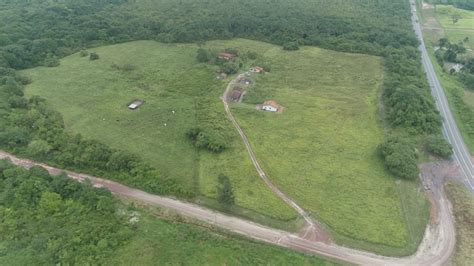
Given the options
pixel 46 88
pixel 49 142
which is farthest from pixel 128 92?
pixel 49 142

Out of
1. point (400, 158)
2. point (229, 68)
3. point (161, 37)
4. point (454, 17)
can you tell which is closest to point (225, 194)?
point (400, 158)

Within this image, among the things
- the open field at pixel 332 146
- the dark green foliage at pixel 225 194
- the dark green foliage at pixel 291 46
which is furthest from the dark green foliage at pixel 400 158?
the dark green foliage at pixel 291 46

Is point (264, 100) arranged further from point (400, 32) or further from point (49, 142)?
point (400, 32)

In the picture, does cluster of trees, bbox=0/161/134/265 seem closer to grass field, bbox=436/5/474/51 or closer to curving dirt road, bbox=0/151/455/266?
curving dirt road, bbox=0/151/455/266

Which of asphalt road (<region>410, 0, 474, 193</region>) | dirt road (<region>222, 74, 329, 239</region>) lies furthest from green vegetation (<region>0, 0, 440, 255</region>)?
asphalt road (<region>410, 0, 474, 193</region>)

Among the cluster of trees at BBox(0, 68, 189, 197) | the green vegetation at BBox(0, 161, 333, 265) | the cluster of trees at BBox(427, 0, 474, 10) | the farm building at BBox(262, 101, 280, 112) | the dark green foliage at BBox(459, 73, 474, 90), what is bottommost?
the cluster of trees at BBox(427, 0, 474, 10)

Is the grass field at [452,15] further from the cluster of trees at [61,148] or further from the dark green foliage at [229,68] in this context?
the cluster of trees at [61,148]
